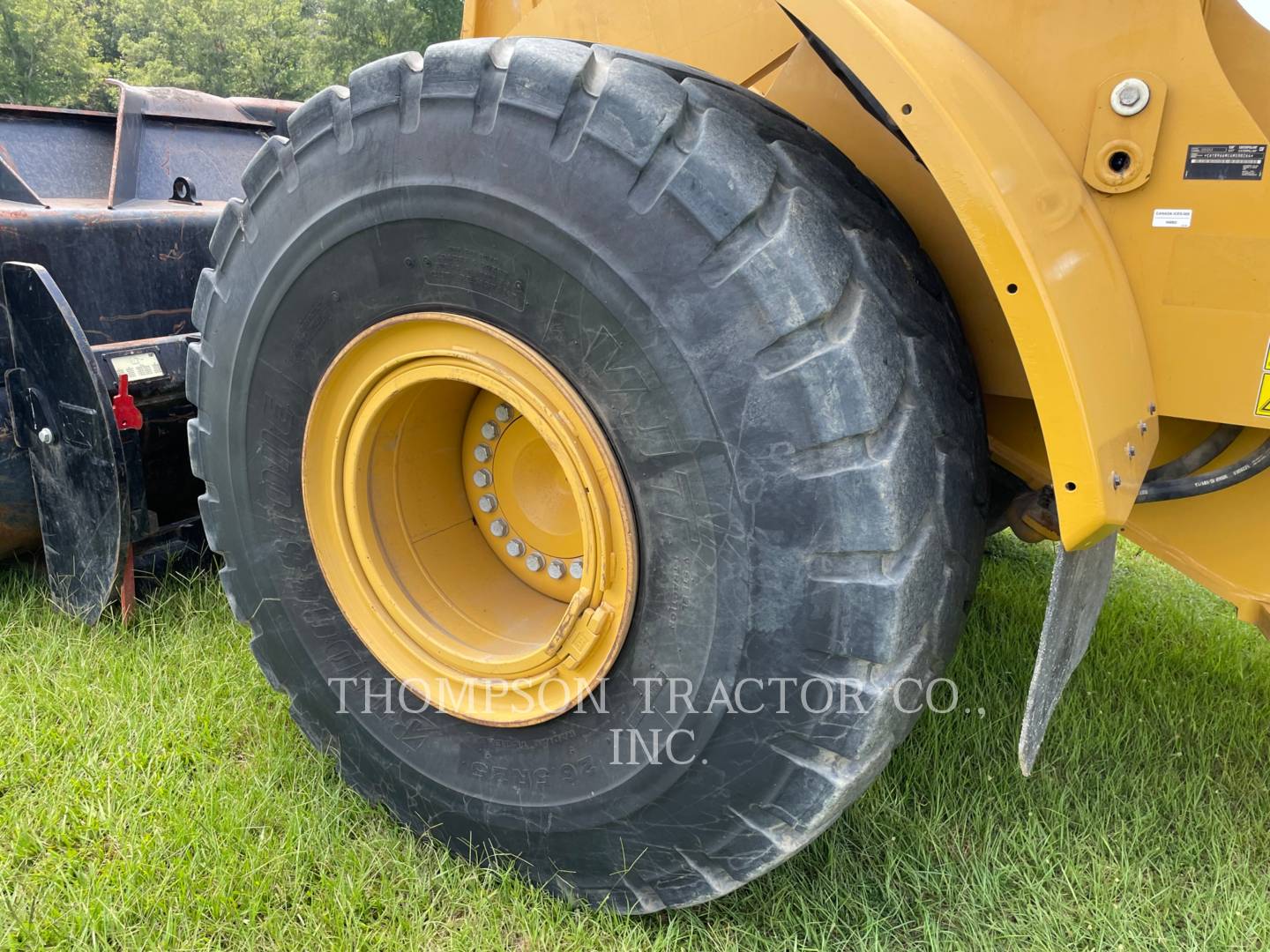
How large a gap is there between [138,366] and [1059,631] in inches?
100

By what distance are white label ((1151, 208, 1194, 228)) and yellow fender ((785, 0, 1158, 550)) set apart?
0.12 metres

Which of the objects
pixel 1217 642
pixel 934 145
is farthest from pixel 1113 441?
pixel 1217 642

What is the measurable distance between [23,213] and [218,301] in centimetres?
127

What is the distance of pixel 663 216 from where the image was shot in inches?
52.7

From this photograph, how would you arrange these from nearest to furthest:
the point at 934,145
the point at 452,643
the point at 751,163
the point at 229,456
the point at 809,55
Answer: the point at 934,145, the point at 751,163, the point at 809,55, the point at 452,643, the point at 229,456

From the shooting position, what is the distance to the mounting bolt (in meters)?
1.29

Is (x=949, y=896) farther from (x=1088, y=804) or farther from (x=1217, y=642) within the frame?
(x=1217, y=642)

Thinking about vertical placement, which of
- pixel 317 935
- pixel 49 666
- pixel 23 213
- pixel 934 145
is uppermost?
pixel 934 145

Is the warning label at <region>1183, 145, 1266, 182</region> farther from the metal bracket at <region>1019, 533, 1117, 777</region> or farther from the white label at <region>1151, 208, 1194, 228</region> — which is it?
the metal bracket at <region>1019, 533, 1117, 777</region>

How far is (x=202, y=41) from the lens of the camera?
1112 inches

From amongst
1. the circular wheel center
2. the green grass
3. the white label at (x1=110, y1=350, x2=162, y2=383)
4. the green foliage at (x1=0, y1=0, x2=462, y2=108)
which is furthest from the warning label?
the green foliage at (x1=0, y1=0, x2=462, y2=108)

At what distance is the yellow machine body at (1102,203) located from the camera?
1.19 metres

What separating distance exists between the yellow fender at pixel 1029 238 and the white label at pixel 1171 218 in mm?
120

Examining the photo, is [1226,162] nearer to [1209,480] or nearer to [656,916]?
[1209,480]
